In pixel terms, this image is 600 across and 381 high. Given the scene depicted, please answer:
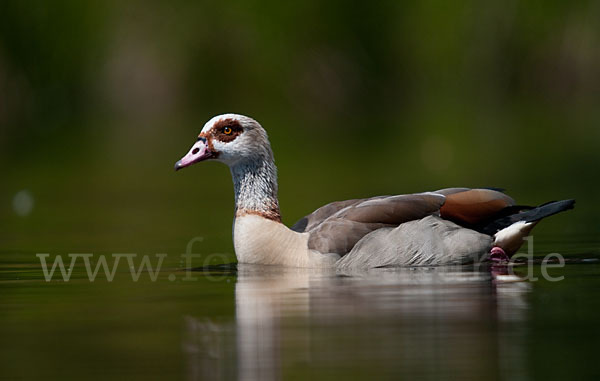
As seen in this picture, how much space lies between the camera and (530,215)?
1115 centimetres

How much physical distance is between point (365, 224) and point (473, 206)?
1.00 meters

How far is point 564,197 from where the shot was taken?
1479 centimetres

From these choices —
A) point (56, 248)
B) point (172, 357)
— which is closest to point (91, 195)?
point (56, 248)

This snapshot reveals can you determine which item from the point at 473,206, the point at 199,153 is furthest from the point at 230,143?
the point at 473,206

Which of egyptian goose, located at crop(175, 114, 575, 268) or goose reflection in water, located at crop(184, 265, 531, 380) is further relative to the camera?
egyptian goose, located at crop(175, 114, 575, 268)

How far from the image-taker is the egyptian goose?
10.7 m

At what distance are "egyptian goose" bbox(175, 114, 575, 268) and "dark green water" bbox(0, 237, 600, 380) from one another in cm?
27

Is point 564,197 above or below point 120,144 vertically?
below

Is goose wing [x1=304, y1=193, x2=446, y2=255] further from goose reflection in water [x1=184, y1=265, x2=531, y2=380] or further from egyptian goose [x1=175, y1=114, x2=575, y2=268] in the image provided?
goose reflection in water [x1=184, y1=265, x2=531, y2=380]

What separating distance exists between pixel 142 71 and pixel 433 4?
26.3 ft

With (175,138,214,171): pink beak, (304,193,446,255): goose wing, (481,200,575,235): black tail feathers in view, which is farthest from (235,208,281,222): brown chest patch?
(481,200,575,235): black tail feathers

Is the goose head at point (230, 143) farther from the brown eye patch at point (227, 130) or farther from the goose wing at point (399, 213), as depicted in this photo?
the goose wing at point (399, 213)

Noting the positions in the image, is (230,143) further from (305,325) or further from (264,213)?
(305,325)

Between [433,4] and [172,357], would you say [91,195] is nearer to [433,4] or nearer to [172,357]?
[172,357]
